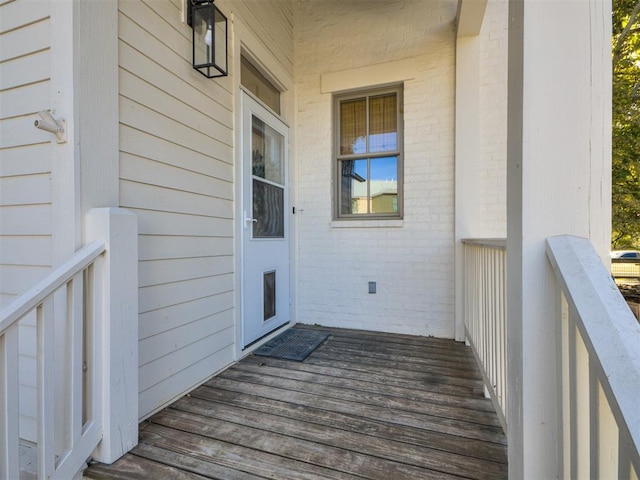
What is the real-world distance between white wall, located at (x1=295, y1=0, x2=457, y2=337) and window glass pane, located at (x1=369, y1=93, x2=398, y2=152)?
0.53 feet

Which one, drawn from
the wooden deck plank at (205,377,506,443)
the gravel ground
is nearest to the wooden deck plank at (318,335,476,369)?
the wooden deck plank at (205,377,506,443)

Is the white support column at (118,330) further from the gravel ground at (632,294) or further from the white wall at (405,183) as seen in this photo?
the gravel ground at (632,294)

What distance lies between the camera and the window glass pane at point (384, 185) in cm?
336

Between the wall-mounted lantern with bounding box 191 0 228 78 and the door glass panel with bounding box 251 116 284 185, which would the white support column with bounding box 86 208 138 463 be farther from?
the door glass panel with bounding box 251 116 284 185

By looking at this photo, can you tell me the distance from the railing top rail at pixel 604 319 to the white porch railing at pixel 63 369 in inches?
65.4

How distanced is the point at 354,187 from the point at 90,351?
2.72 m

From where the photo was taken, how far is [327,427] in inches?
65.6

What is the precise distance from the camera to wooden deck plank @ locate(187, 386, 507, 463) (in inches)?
58.4

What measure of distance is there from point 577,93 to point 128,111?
1.91 metres

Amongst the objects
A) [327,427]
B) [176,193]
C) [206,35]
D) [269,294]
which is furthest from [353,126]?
[327,427]

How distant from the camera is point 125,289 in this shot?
149 cm

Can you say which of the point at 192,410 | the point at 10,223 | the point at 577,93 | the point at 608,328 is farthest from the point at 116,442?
the point at 577,93

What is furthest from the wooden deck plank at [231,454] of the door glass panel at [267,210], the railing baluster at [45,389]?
the door glass panel at [267,210]

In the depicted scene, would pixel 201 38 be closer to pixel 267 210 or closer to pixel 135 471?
pixel 267 210
